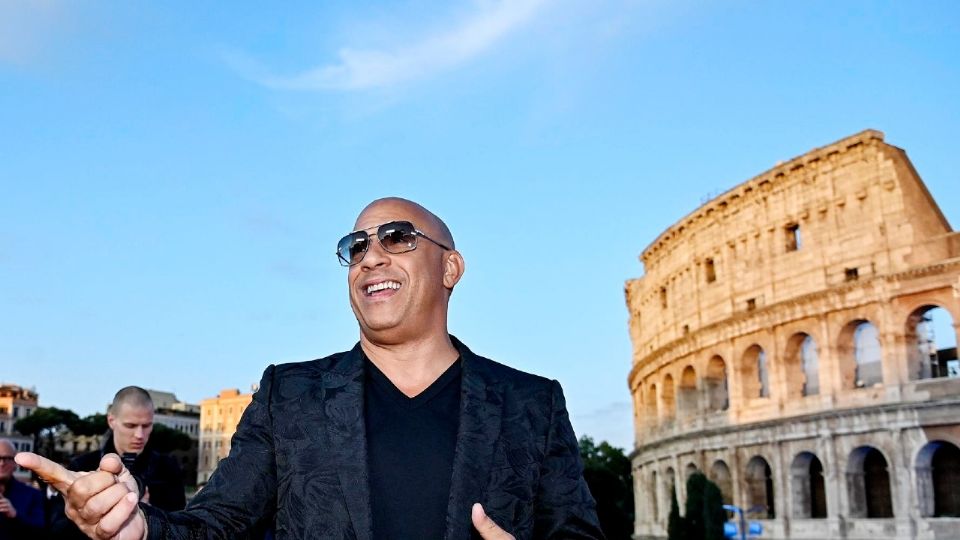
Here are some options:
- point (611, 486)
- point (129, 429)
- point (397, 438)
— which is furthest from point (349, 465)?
point (611, 486)

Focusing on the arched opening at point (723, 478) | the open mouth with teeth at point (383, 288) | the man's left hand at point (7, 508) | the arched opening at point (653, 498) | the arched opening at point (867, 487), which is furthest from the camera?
the arched opening at point (653, 498)

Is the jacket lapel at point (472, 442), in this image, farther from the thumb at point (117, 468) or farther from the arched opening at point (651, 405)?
the arched opening at point (651, 405)

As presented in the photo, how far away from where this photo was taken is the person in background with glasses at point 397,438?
276cm

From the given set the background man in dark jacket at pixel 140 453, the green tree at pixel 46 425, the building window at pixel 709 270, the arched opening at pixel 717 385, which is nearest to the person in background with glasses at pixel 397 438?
the background man in dark jacket at pixel 140 453

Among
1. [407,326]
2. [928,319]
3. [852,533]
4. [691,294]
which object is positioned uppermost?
[691,294]

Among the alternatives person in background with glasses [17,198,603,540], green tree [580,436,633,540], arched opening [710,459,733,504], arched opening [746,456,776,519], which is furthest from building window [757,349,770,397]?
person in background with glasses [17,198,603,540]

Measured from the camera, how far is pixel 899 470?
92.7 ft

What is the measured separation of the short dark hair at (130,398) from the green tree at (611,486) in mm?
41959

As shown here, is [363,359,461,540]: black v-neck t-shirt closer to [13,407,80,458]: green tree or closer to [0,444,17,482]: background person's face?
[0,444,17,482]: background person's face

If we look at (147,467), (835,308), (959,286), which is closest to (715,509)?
(835,308)

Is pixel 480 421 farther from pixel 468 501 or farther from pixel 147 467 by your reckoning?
pixel 147 467

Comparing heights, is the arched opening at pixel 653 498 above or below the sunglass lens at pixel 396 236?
below

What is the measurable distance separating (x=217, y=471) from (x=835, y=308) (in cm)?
3173

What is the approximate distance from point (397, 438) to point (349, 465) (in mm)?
200
